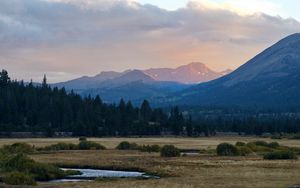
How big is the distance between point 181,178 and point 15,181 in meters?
15.0

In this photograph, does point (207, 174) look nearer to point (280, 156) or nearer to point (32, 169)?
point (32, 169)

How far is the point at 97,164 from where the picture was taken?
76.9m

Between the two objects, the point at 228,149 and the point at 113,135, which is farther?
the point at 113,135

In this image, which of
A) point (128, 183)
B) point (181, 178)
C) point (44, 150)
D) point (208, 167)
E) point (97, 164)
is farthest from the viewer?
point (44, 150)

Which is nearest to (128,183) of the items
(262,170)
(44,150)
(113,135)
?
(262,170)

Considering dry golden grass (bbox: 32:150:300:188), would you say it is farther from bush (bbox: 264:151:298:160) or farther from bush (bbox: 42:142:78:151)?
bush (bbox: 42:142:78:151)

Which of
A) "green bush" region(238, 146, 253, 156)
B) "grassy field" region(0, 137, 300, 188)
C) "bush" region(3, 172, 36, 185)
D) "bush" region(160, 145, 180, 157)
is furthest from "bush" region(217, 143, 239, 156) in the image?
"bush" region(3, 172, 36, 185)

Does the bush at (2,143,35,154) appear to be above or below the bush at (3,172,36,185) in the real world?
above

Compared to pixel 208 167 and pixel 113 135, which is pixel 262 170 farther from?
pixel 113 135

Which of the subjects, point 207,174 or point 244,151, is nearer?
point 207,174

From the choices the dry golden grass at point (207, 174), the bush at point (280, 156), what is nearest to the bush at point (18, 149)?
the dry golden grass at point (207, 174)

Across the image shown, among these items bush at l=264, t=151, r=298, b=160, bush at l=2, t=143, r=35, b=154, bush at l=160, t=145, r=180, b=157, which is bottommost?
bush at l=264, t=151, r=298, b=160

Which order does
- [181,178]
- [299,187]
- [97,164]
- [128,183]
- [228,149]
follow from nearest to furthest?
[299,187] < [128,183] < [181,178] < [97,164] < [228,149]

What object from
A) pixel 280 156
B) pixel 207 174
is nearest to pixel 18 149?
pixel 280 156
